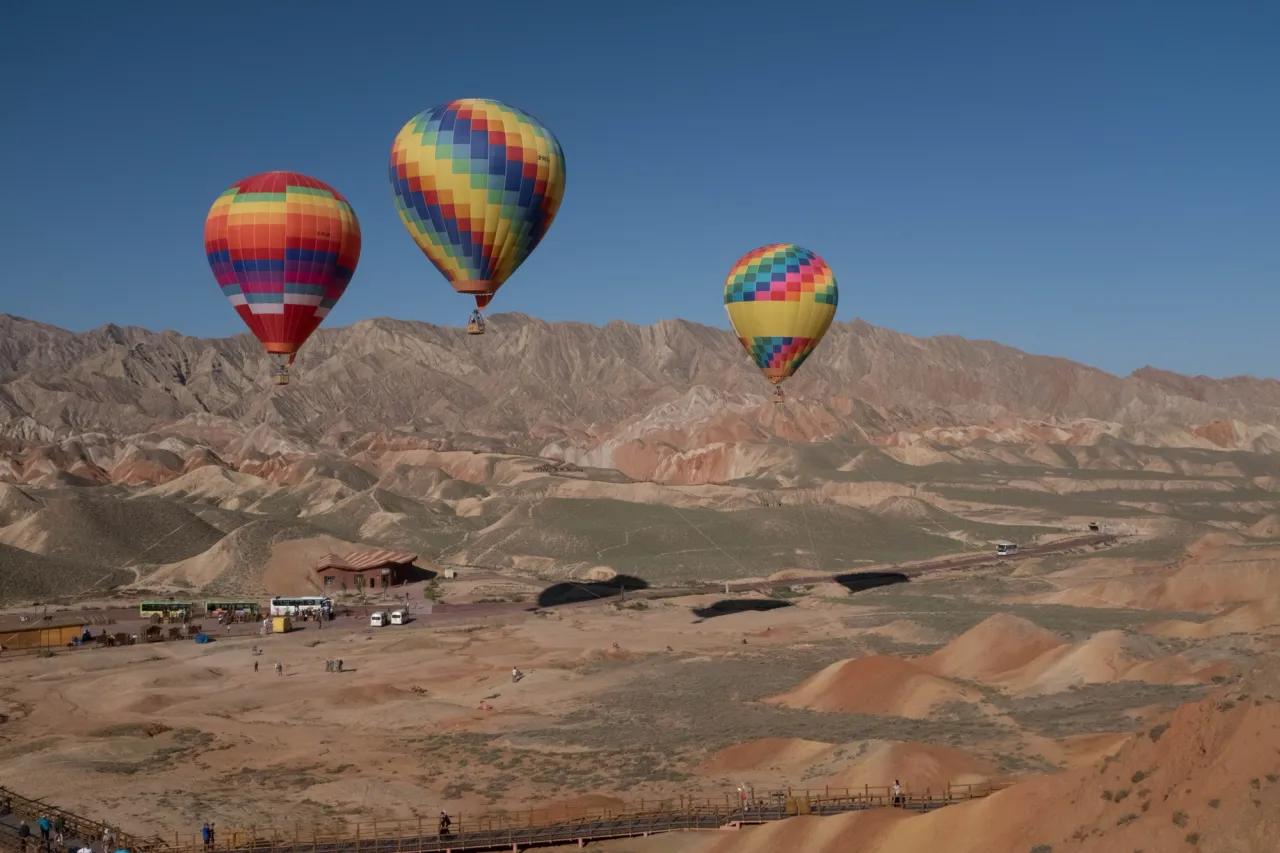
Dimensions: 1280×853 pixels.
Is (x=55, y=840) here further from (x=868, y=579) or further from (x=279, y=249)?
(x=868, y=579)

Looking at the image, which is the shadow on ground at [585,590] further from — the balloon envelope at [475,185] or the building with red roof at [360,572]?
the balloon envelope at [475,185]

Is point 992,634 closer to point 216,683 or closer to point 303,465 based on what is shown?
point 216,683

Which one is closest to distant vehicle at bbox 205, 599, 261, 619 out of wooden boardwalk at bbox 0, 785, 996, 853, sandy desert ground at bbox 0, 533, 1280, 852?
sandy desert ground at bbox 0, 533, 1280, 852

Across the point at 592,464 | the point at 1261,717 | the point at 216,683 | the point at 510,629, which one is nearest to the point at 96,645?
the point at 216,683

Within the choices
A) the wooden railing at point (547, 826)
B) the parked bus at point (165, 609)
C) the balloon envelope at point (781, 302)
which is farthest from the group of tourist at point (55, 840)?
the parked bus at point (165, 609)

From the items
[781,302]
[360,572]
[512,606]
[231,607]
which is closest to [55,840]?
[781,302]

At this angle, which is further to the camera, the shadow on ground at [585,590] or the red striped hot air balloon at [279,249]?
the shadow on ground at [585,590]

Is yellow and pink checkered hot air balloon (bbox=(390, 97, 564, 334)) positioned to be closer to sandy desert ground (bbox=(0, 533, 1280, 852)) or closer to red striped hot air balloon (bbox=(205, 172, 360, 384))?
red striped hot air balloon (bbox=(205, 172, 360, 384))
